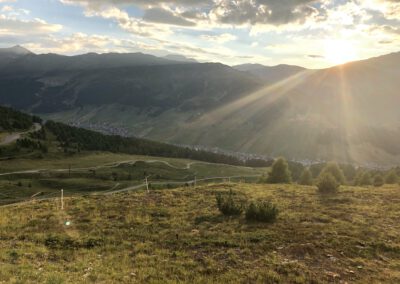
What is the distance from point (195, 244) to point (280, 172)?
42.2 metres

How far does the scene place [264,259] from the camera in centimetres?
1981

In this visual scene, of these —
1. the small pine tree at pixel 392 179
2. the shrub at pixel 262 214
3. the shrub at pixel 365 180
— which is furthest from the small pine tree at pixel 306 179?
the shrub at pixel 262 214

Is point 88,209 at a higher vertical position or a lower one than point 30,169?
higher

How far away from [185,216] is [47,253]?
38.2 feet

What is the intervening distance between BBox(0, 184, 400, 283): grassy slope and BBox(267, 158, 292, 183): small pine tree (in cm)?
2645

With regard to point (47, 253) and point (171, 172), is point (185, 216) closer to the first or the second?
point (47, 253)

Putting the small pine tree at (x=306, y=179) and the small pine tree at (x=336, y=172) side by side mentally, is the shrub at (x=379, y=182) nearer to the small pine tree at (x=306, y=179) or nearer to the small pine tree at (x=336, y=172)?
the small pine tree at (x=336, y=172)

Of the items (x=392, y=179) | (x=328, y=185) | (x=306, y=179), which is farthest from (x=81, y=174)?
(x=328, y=185)

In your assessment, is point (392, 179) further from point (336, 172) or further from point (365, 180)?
point (336, 172)

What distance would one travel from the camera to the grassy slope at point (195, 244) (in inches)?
699

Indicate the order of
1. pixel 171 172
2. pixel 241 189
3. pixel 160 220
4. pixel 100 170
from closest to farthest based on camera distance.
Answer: pixel 160 220 < pixel 241 189 < pixel 100 170 < pixel 171 172

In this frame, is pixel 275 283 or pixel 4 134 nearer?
pixel 275 283

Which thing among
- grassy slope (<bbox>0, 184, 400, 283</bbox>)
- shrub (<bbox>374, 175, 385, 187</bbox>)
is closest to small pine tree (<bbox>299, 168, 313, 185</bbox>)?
shrub (<bbox>374, 175, 385, 187</bbox>)

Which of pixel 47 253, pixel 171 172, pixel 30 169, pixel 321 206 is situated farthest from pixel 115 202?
pixel 171 172
